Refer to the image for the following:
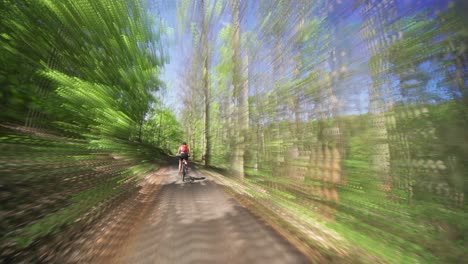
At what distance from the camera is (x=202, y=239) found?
2.21 m

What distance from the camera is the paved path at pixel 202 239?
185 cm

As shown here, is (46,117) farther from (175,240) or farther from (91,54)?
(175,240)

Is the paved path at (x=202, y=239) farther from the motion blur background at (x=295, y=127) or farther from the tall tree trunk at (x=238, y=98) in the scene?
the tall tree trunk at (x=238, y=98)

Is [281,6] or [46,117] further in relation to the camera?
[281,6]

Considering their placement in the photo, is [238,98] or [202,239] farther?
[238,98]

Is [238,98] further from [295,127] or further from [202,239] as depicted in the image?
[202,239]

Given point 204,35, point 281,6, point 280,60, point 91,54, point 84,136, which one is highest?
point 204,35

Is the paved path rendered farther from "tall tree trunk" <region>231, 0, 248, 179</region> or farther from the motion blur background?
"tall tree trunk" <region>231, 0, 248, 179</region>

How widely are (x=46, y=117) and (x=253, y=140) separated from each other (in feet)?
9.38

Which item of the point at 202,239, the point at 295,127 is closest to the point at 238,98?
the point at 295,127

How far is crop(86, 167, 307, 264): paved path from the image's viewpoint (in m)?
1.85

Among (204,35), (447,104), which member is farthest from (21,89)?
(204,35)

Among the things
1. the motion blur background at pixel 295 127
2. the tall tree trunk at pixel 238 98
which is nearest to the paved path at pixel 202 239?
the motion blur background at pixel 295 127

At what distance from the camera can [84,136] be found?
1.52 meters
